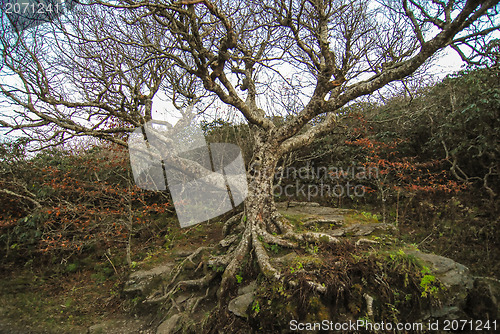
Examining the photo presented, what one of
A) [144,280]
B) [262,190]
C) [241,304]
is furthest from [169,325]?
[262,190]

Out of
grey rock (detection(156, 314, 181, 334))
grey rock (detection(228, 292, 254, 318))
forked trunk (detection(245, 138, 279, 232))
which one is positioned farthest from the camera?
forked trunk (detection(245, 138, 279, 232))

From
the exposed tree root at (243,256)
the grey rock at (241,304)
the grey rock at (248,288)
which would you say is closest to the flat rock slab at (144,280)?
the exposed tree root at (243,256)

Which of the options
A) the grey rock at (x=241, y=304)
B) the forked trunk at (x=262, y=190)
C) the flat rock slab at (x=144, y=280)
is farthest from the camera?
the flat rock slab at (x=144, y=280)

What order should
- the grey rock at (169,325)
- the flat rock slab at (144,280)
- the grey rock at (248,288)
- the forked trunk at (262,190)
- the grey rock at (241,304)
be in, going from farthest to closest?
the flat rock slab at (144,280) < the forked trunk at (262,190) < the grey rock at (169,325) < the grey rock at (248,288) < the grey rock at (241,304)

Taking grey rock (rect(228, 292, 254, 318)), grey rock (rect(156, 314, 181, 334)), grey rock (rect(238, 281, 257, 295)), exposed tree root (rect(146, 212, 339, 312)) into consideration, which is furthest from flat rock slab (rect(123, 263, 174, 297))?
grey rock (rect(228, 292, 254, 318))

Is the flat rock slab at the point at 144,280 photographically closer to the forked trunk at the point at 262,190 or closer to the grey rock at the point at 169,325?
the grey rock at the point at 169,325

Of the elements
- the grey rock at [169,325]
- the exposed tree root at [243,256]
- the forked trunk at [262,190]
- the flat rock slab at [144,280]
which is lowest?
the grey rock at [169,325]

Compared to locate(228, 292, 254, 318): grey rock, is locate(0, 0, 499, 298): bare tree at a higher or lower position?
higher

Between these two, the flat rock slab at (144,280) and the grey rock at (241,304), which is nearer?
the grey rock at (241,304)

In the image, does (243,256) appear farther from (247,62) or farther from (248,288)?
(247,62)

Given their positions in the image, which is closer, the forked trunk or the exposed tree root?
the exposed tree root

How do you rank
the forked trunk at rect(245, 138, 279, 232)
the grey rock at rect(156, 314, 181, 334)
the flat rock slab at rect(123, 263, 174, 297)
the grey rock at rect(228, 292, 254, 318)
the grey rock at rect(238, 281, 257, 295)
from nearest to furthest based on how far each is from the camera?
the grey rock at rect(228, 292, 254, 318) → the grey rock at rect(238, 281, 257, 295) → the grey rock at rect(156, 314, 181, 334) → the forked trunk at rect(245, 138, 279, 232) → the flat rock slab at rect(123, 263, 174, 297)

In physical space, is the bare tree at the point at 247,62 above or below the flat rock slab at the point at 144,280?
above

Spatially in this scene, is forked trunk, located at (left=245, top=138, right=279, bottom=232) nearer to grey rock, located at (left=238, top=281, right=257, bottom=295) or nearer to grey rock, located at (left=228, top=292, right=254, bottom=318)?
grey rock, located at (left=238, top=281, right=257, bottom=295)
